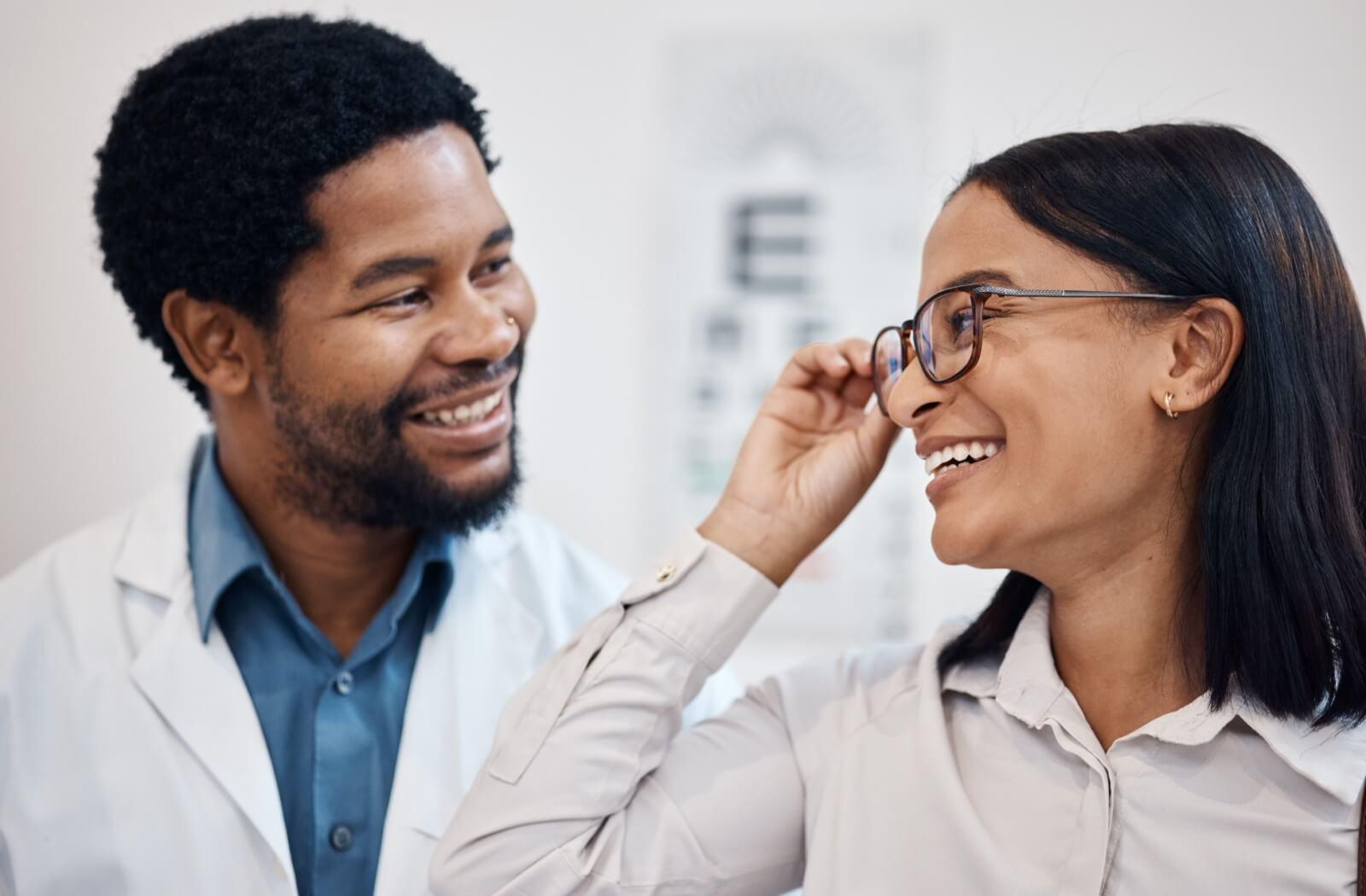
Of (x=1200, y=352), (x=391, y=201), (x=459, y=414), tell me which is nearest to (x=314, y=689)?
(x=459, y=414)

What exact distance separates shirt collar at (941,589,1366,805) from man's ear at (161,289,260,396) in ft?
3.17

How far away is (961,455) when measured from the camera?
3.68ft

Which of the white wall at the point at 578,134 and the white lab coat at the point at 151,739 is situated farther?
the white wall at the point at 578,134

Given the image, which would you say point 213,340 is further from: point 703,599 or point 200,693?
point 703,599

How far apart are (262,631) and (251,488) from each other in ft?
0.65

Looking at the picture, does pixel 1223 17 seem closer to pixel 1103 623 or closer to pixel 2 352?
pixel 1103 623

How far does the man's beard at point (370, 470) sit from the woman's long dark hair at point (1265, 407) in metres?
0.76

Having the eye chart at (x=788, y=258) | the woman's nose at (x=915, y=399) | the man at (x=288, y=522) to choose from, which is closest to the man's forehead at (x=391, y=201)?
the man at (x=288, y=522)

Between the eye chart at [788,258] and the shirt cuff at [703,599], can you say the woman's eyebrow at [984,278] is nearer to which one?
the shirt cuff at [703,599]

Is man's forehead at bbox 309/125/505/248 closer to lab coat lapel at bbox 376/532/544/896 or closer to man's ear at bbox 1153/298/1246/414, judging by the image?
lab coat lapel at bbox 376/532/544/896

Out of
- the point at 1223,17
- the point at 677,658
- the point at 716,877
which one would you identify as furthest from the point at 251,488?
the point at 1223,17

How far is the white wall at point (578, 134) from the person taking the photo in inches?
77.2

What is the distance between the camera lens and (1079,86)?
2242 mm

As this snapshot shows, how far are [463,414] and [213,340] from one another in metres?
0.35
